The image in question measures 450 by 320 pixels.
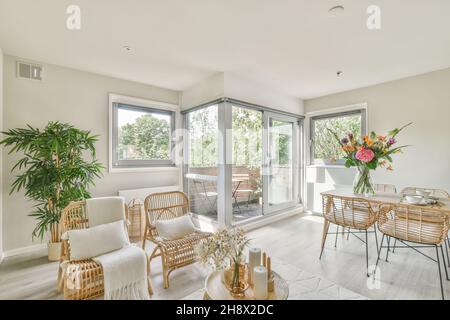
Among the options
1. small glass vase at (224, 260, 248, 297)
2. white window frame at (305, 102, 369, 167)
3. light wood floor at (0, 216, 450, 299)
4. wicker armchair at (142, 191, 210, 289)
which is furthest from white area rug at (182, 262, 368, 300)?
white window frame at (305, 102, 369, 167)

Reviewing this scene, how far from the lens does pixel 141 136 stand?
12.6 ft

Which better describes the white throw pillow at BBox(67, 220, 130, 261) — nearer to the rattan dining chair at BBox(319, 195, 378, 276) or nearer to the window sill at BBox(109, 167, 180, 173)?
the window sill at BBox(109, 167, 180, 173)

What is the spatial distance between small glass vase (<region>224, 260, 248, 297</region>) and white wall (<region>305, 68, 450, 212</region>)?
11.3 ft

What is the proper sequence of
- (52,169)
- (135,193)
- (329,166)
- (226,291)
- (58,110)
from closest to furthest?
(226,291), (52,169), (58,110), (135,193), (329,166)

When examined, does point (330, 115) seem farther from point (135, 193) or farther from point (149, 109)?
point (135, 193)

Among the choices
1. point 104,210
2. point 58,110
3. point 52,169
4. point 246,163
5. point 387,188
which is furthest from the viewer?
point 246,163

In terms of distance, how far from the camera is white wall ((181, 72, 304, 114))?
332 centimetres

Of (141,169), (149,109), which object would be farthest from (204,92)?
(141,169)

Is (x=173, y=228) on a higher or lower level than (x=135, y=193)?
lower

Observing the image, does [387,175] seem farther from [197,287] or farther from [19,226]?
[19,226]

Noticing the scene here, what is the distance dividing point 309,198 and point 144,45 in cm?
422

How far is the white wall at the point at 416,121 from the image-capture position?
3.16 metres

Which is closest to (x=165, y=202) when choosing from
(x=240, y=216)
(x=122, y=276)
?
(x=122, y=276)

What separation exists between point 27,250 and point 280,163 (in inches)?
166
